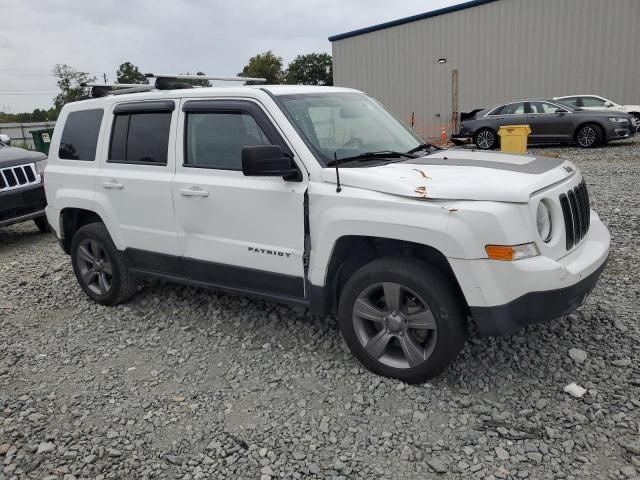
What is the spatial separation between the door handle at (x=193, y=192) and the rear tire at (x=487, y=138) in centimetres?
1369

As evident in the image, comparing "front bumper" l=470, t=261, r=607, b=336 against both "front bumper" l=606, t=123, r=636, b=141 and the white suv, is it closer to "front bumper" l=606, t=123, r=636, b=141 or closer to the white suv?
the white suv

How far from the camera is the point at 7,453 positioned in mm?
2943

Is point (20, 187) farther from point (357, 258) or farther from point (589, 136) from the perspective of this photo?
point (589, 136)

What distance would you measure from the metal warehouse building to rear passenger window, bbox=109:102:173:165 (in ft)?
65.7

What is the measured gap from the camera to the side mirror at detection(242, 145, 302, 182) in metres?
3.24

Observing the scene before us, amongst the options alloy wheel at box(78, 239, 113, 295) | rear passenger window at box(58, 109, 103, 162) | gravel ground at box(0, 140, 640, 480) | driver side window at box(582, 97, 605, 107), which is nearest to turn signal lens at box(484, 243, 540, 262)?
gravel ground at box(0, 140, 640, 480)

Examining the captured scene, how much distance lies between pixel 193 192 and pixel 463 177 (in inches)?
75.7

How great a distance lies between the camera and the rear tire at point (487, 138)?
52.7ft

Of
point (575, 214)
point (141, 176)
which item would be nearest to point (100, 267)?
point (141, 176)

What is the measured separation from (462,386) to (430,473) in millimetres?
781

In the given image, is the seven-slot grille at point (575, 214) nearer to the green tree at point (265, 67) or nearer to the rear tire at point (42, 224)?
the rear tire at point (42, 224)

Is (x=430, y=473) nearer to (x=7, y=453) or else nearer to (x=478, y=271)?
A: (x=478, y=271)

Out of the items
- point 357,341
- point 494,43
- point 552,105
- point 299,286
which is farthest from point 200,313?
point 494,43

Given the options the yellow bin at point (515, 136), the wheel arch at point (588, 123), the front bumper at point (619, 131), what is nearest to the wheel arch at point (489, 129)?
the wheel arch at point (588, 123)
